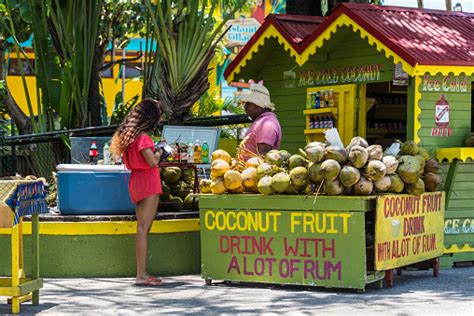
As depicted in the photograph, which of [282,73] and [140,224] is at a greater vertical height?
[282,73]

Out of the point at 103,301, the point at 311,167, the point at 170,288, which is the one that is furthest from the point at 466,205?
the point at 103,301

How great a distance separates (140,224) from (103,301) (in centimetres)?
116

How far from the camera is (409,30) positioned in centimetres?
1071

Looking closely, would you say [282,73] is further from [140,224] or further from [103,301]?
[103,301]

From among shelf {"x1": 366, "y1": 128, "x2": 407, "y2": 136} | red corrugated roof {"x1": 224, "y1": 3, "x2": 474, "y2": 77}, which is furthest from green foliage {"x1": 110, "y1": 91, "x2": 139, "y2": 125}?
shelf {"x1": 366, "y1": 128, "x2": 407, "y2": 136}

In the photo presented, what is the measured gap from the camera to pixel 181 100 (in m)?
13.6

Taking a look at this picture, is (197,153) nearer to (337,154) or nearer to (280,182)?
(280,182)

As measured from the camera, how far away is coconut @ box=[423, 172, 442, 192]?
9.61 m

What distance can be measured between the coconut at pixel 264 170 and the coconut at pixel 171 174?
75.4 inches

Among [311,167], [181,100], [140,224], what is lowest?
[140,224]

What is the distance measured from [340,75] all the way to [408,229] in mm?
2936

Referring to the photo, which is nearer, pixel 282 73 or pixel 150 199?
pixel 150 199

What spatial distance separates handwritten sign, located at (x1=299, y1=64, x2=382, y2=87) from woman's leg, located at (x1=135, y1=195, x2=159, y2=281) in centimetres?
313

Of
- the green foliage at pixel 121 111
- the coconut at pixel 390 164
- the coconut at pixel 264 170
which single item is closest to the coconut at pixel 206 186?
the coconut at pixel 264 170
